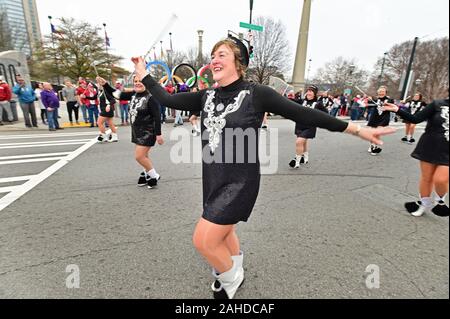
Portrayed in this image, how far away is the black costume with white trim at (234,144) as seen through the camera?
1.85 m

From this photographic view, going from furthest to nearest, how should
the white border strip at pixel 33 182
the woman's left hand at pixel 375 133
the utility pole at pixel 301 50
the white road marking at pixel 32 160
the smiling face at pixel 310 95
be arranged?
the utility pole at pixel 301 50 < the white road marking at pixel 32 160 < the smiling face at pixel 310 95 < the white border strip at pixel 33 182 < the woman's left hand at pixel 375 133

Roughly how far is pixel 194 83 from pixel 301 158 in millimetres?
10600

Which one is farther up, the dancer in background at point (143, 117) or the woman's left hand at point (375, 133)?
the woman's left hand at point (375, 133)

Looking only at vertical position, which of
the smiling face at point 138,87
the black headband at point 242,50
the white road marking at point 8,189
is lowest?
the white road marking at point 8,189

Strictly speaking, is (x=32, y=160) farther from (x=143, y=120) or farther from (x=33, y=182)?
(x=143, y=120)

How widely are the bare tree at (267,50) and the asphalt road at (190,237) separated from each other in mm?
27790

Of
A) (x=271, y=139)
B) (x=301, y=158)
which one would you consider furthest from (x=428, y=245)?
(x=271, y=139)

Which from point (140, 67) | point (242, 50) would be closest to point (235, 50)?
point (242, 50)

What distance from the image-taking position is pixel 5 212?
12.1 ft

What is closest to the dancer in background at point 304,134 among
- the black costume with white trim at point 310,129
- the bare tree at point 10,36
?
the black costume with white trim at point 310,129

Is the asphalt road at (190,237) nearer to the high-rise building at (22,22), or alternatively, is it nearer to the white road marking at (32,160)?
the white road marking at (32,160)

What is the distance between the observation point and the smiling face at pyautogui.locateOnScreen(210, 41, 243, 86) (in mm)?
1875

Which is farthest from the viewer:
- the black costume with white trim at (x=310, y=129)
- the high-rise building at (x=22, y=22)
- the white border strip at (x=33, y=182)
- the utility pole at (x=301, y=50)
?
the high-rise building at (x=22, y=22)
